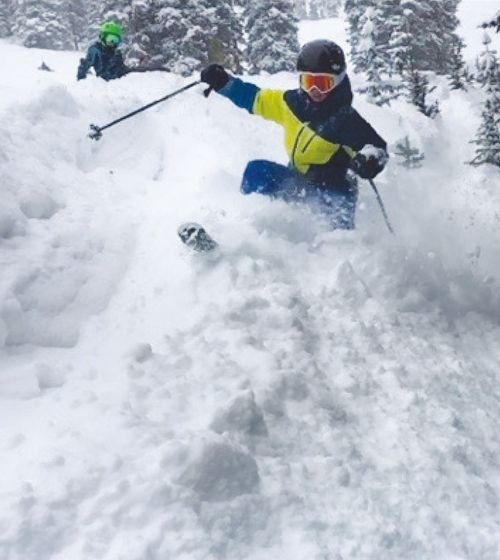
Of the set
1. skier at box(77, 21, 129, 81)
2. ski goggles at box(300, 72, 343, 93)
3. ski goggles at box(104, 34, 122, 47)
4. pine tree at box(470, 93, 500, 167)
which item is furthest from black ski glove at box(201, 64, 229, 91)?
ski goggles at box(104, 34, 122, 47)

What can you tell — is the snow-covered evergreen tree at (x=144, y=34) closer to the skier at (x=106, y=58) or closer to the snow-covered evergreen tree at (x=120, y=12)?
the snow-covered evergreen tree at (x=120, y=12)

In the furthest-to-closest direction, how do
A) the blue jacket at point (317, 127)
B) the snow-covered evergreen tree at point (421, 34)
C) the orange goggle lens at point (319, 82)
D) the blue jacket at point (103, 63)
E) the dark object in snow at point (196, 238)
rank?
the snow-covered evergreen tree at point (421, 34)
the blue jacket at point (103, 63)
the blue jacket at point (317, 127)
the orange goggle lens at point (319, 82)
the dark object in snow at point (196, 238)

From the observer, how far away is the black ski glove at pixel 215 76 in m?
6.59

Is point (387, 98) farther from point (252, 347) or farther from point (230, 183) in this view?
point (252, 347)

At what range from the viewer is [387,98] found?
614 inches

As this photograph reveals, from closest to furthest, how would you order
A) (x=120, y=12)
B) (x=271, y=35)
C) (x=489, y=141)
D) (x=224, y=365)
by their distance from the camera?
1. (x=224, y=365)
2. (x=489, y=141)
3. (x=120, y=12)
4. (x=271, y=35)

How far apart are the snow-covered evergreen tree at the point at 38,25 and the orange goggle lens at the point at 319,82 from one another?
3890cm

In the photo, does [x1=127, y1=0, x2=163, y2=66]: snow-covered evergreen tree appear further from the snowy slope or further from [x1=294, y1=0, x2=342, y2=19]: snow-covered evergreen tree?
[x1=294, y1=0, x2=342, y2=19]: snow-covered evergreen tree

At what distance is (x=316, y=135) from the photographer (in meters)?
6.44

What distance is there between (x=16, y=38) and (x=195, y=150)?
38.8m

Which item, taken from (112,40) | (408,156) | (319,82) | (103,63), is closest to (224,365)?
(319,82)

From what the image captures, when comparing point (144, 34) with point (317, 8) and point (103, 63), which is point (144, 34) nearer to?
point (103, 63)

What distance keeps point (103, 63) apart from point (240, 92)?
225 inches

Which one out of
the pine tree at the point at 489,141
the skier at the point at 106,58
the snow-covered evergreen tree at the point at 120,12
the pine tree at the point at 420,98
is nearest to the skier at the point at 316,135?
the pine tree at the point at 489,141
